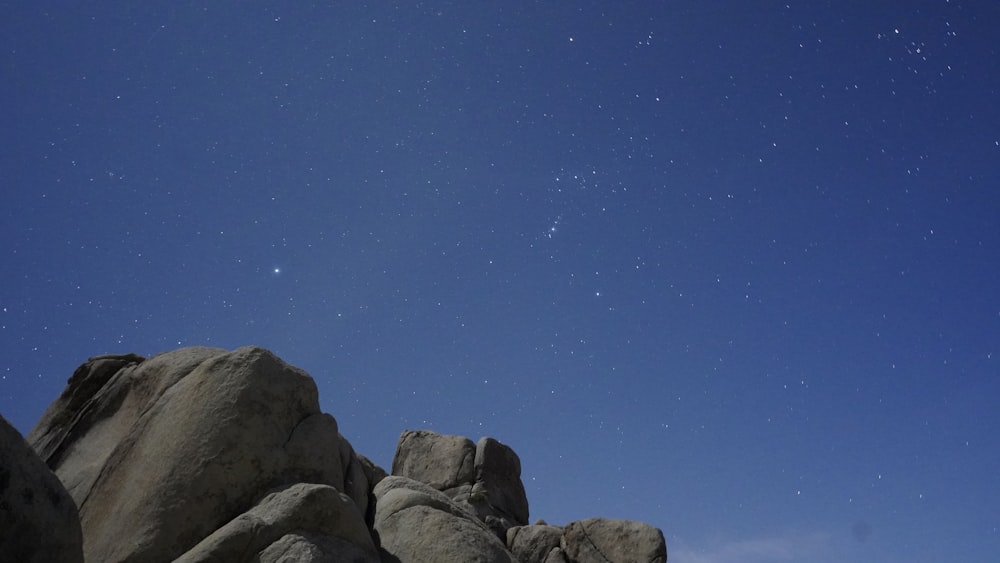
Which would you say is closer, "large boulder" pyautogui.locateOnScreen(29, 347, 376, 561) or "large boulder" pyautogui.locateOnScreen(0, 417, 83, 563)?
"large boulder" pyautogui.locateOnScreen(0, 417, 83, 563)

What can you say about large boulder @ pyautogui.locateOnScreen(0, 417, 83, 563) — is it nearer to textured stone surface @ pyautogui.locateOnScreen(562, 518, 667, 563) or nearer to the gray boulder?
the gray boulder

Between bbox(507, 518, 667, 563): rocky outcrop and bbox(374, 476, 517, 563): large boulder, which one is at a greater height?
bbox(507, 518, 667, 563): rocky outcrop

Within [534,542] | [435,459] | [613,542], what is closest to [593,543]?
[613,542]

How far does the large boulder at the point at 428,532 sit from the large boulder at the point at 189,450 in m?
0.93

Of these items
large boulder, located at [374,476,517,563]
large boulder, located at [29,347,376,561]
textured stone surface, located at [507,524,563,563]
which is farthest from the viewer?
textured stone surface, located at [507,524,563,563]

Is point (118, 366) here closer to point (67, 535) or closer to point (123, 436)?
point (123, 436)

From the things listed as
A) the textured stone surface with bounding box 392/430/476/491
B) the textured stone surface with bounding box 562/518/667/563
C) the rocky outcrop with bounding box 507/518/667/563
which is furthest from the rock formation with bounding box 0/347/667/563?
the textured stone surface with bounding box 392/430/476/491

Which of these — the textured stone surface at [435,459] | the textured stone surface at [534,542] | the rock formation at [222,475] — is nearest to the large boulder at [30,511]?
→ the rock formation at [222,475]

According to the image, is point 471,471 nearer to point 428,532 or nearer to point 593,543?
point 593,543

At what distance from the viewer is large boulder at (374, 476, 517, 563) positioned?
15438mm

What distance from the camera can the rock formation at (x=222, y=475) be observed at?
13367 millimetres

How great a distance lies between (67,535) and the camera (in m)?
9.95

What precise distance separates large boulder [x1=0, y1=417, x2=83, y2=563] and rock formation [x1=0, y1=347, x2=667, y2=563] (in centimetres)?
7

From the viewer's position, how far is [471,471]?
1342 inches
